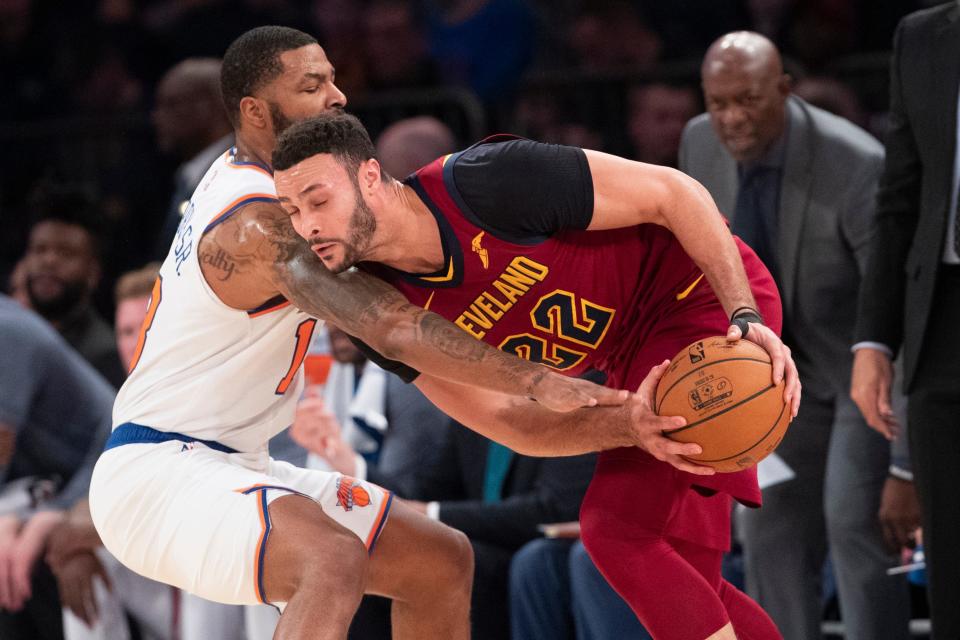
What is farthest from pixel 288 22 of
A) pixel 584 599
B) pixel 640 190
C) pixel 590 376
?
pixel 640 190

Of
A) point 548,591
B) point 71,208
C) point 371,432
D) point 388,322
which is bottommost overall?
point 548,591

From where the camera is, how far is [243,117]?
4.09 meters

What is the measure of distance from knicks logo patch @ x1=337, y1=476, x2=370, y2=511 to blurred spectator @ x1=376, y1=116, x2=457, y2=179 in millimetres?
2944

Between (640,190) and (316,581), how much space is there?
1.29 m

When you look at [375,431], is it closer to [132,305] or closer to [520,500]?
[520,500]

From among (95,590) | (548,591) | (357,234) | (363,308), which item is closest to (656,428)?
(363,308)

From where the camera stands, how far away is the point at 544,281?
3773mm

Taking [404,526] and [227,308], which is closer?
[227,308]

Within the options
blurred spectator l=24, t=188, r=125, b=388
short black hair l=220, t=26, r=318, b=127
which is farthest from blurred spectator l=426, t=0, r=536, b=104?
short black hair l=220, t=26, r=318, b=127

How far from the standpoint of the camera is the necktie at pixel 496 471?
555 cm

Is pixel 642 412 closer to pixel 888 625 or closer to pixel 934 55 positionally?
pixel 934 55

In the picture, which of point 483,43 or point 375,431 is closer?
point 375,431

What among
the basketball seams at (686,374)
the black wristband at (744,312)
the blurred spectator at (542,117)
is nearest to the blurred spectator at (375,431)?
the basketball seams at (686,374)

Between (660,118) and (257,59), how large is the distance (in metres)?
3.65
